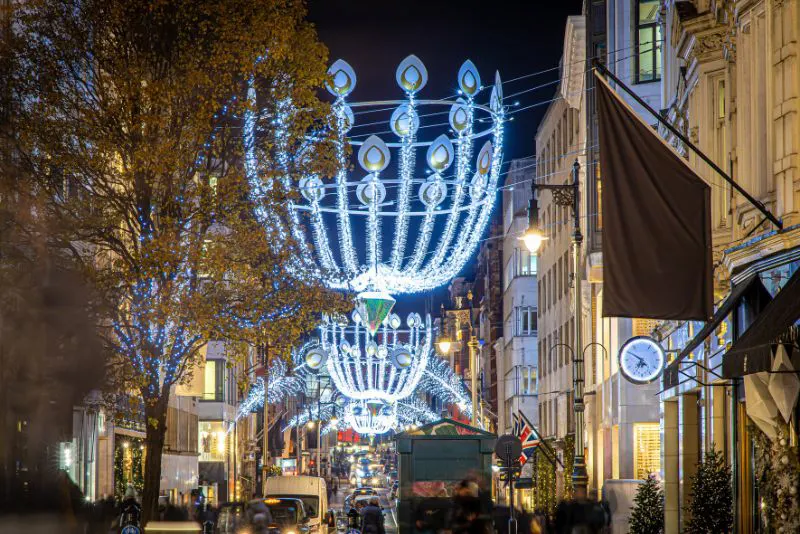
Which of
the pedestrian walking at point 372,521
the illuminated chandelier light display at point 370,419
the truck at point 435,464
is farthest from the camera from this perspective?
the illuminated chandelier light display at point 370,419

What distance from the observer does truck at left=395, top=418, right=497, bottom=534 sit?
35000 millimetres

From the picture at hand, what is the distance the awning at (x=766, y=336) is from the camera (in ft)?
51.5

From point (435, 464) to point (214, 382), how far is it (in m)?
46.7

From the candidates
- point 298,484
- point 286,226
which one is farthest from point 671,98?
point 298,484

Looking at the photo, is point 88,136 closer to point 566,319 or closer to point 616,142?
point 616,142

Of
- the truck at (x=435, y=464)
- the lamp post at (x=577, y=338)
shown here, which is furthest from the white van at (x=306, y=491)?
the lamp post at (x=577, y=338)

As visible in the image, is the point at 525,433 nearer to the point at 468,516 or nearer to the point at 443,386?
the point at 468,516

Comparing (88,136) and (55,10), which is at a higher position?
(55,10)

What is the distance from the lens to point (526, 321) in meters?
82.9

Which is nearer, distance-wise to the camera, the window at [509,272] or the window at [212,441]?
the window at [212,441]

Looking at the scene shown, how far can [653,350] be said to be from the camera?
28.4 metres

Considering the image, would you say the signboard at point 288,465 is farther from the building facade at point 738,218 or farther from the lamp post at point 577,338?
the building facade at point 738,218

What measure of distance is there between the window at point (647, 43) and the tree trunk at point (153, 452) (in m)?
20.6

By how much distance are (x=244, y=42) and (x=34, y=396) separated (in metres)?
18.6
